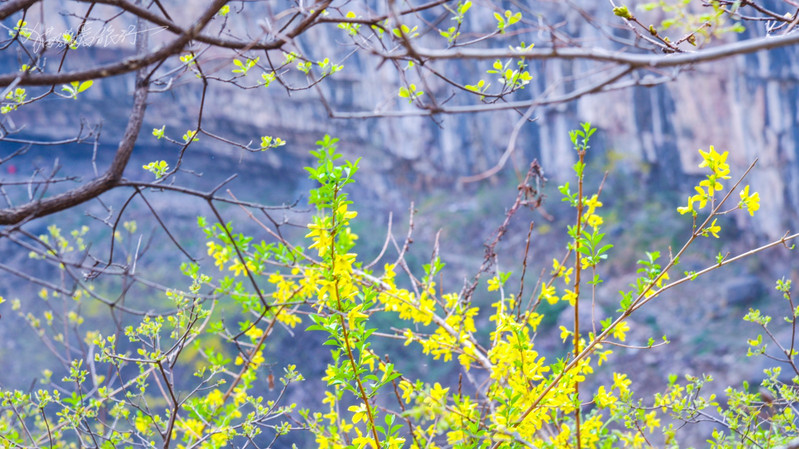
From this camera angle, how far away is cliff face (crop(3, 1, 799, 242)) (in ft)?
22.7

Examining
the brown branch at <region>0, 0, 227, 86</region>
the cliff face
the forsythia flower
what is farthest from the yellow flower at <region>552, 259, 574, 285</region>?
the cliff face

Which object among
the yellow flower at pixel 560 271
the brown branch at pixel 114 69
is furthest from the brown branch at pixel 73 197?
the yellow flower at pixel 560 271

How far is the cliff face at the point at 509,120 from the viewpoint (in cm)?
693

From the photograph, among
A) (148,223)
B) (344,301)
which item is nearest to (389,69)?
(148,223)

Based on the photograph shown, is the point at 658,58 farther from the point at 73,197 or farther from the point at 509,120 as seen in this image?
the point at 509,120

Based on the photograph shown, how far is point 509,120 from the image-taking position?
10.3 metres

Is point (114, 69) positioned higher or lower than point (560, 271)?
higher

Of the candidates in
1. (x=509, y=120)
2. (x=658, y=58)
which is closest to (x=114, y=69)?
(x=658, y=58)

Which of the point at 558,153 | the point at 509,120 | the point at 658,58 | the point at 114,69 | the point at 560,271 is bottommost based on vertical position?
the point at 560,271

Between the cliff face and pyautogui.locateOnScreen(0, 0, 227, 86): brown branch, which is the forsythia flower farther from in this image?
the cliff face

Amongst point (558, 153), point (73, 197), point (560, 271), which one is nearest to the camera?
point (73, 197)

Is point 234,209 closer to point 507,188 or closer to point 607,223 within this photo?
point 507,188

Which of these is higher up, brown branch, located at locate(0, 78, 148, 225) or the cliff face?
the cliff face

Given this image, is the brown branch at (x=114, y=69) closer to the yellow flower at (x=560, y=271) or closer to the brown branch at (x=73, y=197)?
the brown branch at (x=73, y=197)
